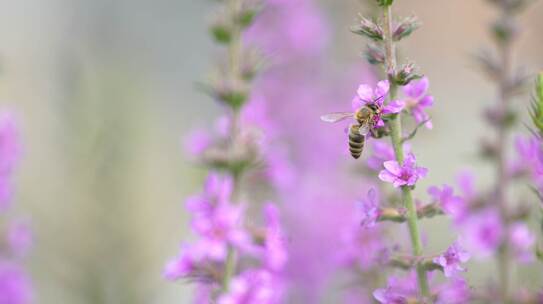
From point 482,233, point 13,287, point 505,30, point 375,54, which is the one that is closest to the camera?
point 375,54

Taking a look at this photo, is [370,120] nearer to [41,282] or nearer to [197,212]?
[197,212]

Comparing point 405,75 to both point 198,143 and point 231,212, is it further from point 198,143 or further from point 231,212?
point 198,143

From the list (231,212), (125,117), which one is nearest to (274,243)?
(231,212)

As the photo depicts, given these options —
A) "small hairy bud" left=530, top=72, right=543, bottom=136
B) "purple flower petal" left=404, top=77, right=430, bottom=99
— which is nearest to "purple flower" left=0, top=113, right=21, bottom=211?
"purple flower petal" left=404, top=77, right=430, bottom=99

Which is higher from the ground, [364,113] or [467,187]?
[467,187]

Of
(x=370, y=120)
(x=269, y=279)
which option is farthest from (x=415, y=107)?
(x=269, y=279)

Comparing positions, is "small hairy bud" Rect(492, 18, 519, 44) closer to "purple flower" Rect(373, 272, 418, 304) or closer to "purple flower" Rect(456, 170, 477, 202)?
"purple flower" Rect(456, 170, 477, 202)
